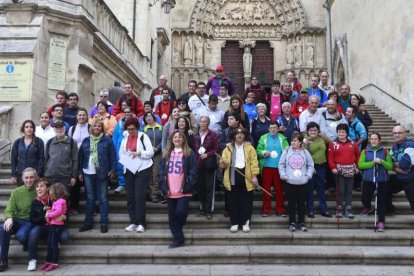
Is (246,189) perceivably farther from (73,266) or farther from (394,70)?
(394,70)

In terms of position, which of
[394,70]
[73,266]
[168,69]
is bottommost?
[73,266]

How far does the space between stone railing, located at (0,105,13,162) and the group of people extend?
5.24 feet

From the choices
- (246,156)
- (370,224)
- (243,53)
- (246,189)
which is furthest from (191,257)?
(243,53)

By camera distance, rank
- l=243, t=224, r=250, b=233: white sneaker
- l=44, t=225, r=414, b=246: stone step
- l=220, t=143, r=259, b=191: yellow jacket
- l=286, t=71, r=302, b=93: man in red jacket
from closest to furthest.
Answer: l=44, t=225, r=414, b=246: stone step < l=243, t=224, r=250, b=233: white sneaker < l=220, t=143, r=259, b=191: yellow jacket < l=286, t=71, r=302, b=93: man in red jacket

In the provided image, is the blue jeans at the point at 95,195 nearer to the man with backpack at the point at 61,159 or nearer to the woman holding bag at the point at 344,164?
the man with backpack at the point at 61,159

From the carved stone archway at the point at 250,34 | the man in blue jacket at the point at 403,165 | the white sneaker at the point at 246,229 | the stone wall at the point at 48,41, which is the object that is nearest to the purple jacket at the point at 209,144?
the white sneaker at the point at 246,229

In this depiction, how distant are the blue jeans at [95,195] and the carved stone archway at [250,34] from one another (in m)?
14.7

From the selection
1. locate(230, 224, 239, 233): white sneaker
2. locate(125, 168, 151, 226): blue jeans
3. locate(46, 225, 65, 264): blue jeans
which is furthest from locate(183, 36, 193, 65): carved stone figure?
locate(46, 225, 65, 264): blue jeans

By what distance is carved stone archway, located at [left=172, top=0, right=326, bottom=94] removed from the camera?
20.6 metres

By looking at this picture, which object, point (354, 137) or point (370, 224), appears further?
point (354, 137)

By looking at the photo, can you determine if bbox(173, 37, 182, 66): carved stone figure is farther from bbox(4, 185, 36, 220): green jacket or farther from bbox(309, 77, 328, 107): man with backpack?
bbox(4, 185, 36, 220): green jacket

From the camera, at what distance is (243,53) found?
852 inches

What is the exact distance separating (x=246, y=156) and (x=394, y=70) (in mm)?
8742

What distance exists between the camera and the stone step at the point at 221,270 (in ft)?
16.3
